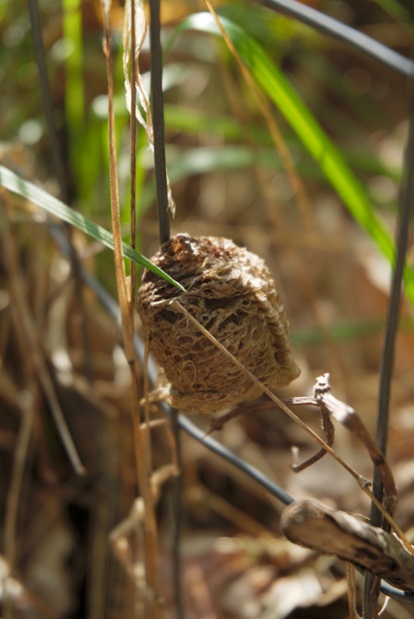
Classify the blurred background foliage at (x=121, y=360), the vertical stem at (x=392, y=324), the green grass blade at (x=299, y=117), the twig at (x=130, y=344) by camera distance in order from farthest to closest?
the blurred background foliage at (x=121, y=360) → the green grass blade at (x=299, y=117) → the twig at (x=130, y=344) → the vertical stem at (x=392, y=324)

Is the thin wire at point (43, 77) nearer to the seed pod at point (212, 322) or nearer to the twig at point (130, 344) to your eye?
the twig at point (130, 344)

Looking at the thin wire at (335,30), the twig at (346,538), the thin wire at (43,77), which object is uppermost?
the thin wire at (43,77)

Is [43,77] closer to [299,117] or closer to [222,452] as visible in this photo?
[299,117]

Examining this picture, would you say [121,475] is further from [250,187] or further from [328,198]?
[328,198]

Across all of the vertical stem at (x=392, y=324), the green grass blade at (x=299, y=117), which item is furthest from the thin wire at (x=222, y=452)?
the green grass blade at (x=299, y=117)

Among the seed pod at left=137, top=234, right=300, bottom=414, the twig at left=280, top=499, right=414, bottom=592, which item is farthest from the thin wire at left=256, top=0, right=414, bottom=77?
the twig at left=280, top=499, right=414, bottom=592

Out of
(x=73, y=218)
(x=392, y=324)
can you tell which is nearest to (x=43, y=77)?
(x=73, y=218)
